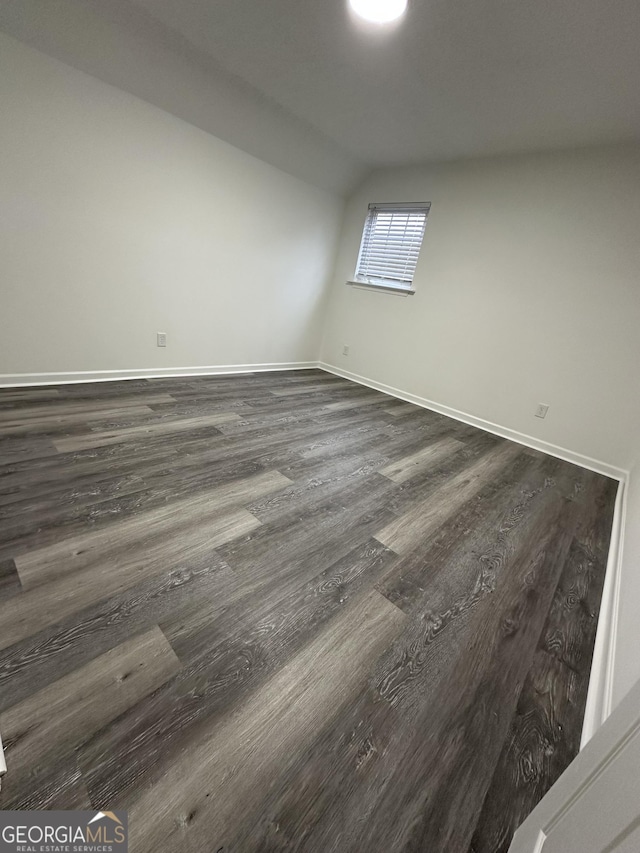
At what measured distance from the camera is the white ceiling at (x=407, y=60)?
64.6 inches

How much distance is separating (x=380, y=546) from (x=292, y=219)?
360 centimetres

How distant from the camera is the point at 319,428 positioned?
A: 9.13 feet

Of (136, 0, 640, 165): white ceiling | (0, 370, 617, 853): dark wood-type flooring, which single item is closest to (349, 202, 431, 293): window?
(136, 0, 640, 165): white ceiling

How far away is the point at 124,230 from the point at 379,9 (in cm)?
212

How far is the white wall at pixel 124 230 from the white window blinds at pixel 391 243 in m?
0.69

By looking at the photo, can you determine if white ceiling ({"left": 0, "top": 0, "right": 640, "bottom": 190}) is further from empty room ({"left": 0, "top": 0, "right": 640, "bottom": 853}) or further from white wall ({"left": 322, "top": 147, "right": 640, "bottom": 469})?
white wall ({"left": 322, "top": 147, "right": 640, "bottom": 469})

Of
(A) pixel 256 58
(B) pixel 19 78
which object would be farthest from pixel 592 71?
(B) pixel 19 78

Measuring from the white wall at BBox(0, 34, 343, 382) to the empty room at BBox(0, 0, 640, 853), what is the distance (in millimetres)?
22

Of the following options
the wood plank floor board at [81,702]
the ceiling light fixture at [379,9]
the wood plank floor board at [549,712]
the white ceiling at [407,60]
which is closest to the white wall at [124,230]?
the white ceiling at [407,60]

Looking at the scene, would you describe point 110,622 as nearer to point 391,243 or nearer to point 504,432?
point 504,432

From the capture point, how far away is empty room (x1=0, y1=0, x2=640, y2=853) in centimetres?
79

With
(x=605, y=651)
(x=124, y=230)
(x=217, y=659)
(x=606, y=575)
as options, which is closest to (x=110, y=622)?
(x=217, y=659)

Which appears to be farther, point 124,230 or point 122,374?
point 122,374

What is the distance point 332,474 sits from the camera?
2133mm
